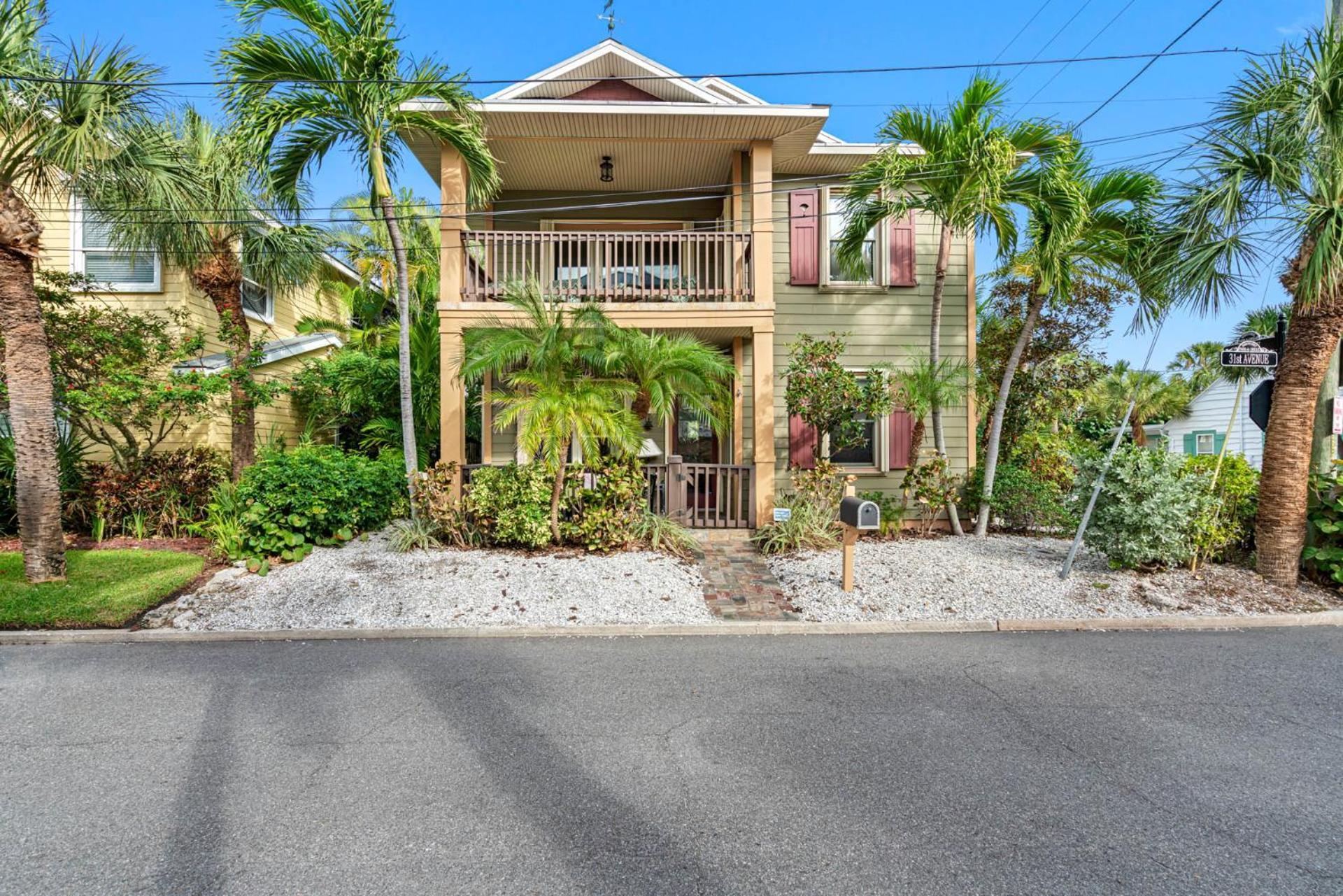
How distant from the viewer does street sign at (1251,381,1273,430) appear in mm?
7340

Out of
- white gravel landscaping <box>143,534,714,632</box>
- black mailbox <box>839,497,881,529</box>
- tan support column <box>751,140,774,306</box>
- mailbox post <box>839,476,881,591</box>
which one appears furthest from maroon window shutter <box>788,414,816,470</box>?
black mailbox <box>839,497,881,529</box>

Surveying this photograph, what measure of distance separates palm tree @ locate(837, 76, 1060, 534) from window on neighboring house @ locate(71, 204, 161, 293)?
36.6ft

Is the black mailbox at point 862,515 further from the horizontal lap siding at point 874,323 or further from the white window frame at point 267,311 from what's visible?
the white window frame at point 267,311

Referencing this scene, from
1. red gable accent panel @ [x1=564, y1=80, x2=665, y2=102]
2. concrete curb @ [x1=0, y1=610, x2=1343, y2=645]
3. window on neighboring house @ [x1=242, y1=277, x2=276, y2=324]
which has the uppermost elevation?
red gable accent panel @ [x1=564, y1=80, x2=665, y2=102]

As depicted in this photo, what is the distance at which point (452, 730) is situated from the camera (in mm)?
3832

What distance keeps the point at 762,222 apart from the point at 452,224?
4.50m

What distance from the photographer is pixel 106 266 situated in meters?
10.8

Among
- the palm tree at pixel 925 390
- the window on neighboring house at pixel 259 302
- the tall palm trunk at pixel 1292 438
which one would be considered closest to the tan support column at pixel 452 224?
the window on neighboring house at pixel 259 302

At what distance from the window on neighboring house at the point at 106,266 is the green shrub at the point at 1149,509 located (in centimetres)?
1377

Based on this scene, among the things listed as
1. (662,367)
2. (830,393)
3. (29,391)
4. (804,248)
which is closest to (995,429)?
(830,393)

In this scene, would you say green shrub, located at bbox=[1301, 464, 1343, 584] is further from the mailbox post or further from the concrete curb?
the mailbox post

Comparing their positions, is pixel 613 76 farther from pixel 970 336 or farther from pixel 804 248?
pixel 970 336

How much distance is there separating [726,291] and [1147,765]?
25.4 feet

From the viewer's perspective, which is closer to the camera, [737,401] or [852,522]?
[852,522]
